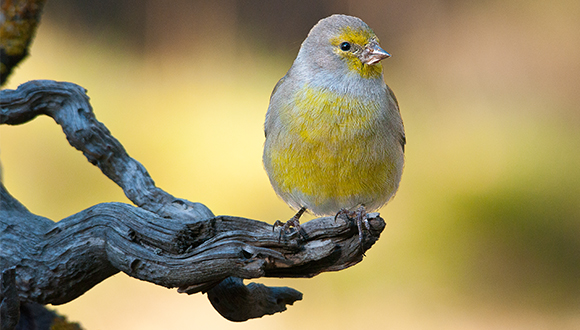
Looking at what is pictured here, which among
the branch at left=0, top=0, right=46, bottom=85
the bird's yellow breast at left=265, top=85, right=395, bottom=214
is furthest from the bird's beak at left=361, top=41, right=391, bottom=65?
the branch at left=0, top=0, right=46, bottom=85

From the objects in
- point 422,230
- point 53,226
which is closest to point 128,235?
point 53,226

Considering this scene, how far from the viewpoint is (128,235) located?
5.81 ft

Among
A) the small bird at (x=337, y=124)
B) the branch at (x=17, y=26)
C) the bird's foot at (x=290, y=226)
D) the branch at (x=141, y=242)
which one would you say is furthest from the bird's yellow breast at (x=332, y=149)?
the branch at (x=17, y=26)

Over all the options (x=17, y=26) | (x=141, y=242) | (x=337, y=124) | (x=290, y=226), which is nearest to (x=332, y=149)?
(x=337, y=124)

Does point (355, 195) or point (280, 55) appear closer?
point (355, 195)

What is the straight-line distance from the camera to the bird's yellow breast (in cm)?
180

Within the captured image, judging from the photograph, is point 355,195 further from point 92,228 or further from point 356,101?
point 92,228

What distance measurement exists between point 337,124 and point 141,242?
2.39 ft

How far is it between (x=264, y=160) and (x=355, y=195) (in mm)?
393

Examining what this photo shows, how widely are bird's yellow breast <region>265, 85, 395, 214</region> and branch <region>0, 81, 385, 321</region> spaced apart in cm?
22

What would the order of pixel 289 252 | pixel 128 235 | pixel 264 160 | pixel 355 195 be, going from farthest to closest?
pixel 264 160, pixel 355 195, pixel 128 235, pixel 289 252

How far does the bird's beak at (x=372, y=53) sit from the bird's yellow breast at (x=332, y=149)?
13cm

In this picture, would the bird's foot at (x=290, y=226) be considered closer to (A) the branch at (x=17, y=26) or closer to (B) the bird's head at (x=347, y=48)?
(B) the bird's head at (x=347, y=48)

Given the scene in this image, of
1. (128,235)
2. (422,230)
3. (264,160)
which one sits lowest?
(128,235)
